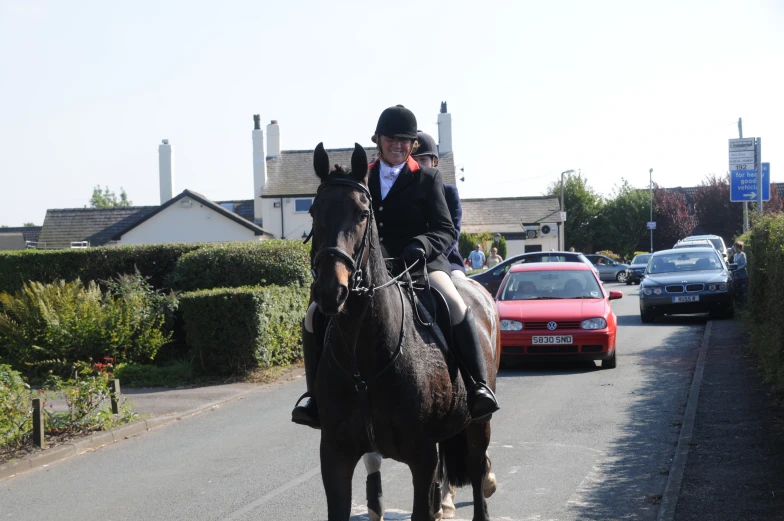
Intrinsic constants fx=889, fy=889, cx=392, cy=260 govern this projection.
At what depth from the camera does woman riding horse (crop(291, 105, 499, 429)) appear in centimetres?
568

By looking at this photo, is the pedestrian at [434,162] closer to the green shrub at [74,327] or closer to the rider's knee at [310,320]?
the rider's knee at [310,320]

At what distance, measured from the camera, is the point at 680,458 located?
8.13m

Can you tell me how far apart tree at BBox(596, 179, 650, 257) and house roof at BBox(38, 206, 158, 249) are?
43996 mm

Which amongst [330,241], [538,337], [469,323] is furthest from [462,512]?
[538,337]

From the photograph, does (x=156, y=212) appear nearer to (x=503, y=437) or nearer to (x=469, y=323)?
(x=503, y=437)

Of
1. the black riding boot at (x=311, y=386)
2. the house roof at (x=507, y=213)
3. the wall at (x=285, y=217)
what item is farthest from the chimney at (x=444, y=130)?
the black riding boot at (x=311, y=386)

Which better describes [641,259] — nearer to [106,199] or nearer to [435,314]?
[435,314]

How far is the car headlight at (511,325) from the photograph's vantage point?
14.9 metres

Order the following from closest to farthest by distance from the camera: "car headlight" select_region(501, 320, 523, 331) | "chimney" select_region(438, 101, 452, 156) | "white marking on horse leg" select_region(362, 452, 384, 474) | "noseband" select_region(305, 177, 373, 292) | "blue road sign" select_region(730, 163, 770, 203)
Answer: "noseband" select_region(305, 177, 373, 292), "white marking on horse leg" select_region(362, 452, 384, 474), "car headlight" select_region(501, 320, 523, 331), "blue road sign" select_region(730, 163, 770, 203), "chimney" select_region(438, 101, 452, 156)

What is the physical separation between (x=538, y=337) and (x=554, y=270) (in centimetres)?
234

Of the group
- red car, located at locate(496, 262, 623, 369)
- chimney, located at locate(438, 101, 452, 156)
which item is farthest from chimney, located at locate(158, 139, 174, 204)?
red car, located at locate(496, 262, 623, 369)

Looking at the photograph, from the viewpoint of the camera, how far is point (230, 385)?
580 inches

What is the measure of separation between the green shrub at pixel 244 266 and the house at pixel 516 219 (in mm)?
49748

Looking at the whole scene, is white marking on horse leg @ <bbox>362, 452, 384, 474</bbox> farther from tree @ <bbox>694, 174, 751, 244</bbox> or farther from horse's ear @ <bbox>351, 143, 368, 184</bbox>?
tree @ <bbox>694, 174, 751, 244</bbox>
